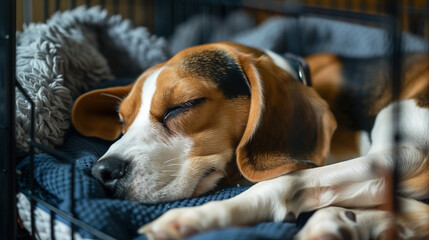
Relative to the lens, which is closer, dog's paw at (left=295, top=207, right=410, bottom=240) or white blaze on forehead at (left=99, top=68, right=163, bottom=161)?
dog's paw at (left=295, top=207, right=410, bottom=240)

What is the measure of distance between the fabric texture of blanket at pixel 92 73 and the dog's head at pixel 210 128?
44mm

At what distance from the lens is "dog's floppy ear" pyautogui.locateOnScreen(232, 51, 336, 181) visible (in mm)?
925

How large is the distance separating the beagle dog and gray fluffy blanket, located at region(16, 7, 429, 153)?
4.0 inches

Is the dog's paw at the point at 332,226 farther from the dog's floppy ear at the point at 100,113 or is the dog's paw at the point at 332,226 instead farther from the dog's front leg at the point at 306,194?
the dog's floppy ear at the point at 100,113

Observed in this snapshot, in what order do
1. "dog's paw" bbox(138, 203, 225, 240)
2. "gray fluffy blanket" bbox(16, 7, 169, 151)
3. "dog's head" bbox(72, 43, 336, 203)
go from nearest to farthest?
"dog's paw" bbox(138, 203, 225, 240)
"dog's head" bbox(72, 43, 336, 203)
"gray fluffy blanket" bbox(16, 7, 169, 151)

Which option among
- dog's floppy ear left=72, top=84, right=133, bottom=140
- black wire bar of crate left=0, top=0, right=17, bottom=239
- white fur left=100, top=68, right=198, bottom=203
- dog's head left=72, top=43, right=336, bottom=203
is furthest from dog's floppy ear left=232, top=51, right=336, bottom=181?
black wire bar of crate left=0, top=0, right=17, bottom=239

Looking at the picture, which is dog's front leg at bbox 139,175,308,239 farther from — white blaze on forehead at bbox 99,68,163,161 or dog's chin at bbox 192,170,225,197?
white blaze on forehead at bbox 99,68,163,161

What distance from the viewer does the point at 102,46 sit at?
1538 millimetres

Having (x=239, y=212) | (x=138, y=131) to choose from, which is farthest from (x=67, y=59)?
(x=239, y=212)

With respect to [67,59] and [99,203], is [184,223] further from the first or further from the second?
[67,59]

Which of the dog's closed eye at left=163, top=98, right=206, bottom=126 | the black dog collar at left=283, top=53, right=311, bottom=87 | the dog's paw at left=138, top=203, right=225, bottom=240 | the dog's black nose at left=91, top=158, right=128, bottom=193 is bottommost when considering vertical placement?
the dog's black nose at left=91, top=158, right=128, bottom=193

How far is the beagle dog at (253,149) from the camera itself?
0.83 metres

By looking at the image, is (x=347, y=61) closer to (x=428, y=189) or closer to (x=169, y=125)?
(x=428, y=189)

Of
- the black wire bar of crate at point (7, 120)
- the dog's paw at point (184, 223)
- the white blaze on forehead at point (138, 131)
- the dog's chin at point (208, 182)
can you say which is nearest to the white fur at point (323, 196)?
the dog's paw at point (184, 223)
